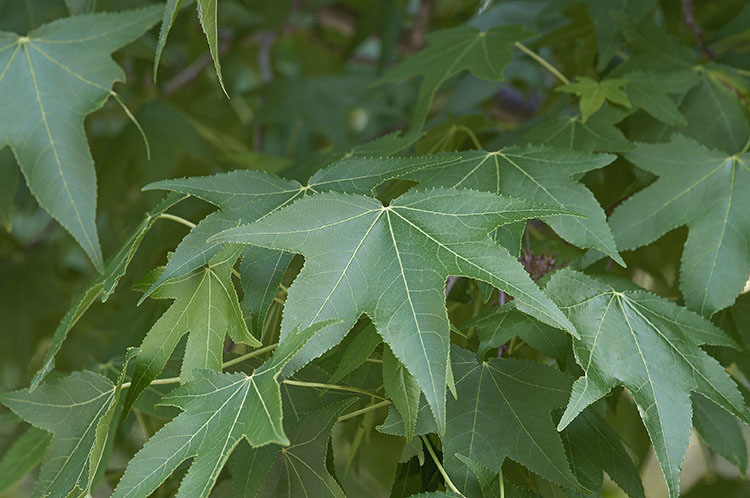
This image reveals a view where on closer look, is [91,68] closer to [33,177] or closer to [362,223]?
[33,177]

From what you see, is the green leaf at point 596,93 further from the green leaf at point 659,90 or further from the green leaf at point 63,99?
the green leaf at point 63,99

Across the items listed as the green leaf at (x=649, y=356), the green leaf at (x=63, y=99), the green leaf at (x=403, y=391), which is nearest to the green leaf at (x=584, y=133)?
the green leaf at (x=649, y=356)

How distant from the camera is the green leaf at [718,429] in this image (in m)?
0.72

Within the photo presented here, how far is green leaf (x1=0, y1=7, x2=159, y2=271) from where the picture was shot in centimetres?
68

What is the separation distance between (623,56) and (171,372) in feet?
2.05

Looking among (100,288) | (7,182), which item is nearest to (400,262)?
(100,288)

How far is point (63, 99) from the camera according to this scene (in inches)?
28.8

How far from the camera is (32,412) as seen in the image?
0.61 m

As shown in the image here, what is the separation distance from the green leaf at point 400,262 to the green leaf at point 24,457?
35 centimetres

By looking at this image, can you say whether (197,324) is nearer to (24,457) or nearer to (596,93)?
(24,457)

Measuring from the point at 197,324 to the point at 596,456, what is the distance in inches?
12.5

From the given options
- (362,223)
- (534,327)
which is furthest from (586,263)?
(362,223)

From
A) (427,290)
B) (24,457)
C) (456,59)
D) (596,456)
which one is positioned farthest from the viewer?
(456,59)

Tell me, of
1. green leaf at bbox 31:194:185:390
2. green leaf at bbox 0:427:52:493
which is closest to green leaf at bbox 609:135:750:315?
green leaf at bbox 31:194:185:390
